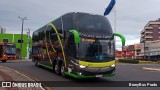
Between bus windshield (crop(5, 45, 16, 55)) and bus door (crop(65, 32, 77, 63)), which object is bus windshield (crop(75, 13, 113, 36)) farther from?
bus windshield (crop(5, 45, 16, 55))

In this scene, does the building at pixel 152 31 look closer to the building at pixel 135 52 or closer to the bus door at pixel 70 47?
the building at pixel 135 52

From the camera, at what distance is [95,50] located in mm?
16172

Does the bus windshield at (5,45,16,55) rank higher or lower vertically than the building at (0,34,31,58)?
lower

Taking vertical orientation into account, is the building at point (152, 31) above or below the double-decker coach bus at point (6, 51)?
above

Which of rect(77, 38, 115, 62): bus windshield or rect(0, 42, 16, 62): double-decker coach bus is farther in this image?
rect(0, 42, 16, 62): double-decker coach bus

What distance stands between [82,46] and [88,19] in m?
1.93

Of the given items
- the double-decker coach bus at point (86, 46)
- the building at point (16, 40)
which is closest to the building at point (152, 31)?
the building at point (16, 40)

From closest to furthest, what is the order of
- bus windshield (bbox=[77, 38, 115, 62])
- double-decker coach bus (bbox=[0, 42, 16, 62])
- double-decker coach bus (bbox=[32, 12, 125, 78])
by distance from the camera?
double-decker coach bus (bbox=[32, 12, 125, 78])
bus windshield (bbox=[77, 38, 115, 62])
double-decker coach bus (bbox=[0, 42, 16, 62])

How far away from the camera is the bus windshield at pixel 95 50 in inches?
630

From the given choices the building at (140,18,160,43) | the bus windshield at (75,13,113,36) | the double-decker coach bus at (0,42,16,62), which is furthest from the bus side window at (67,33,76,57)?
the building at (140,18,160,43)

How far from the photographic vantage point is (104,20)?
57.0 ft

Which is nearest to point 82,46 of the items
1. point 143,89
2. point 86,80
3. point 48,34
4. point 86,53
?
point 86,53

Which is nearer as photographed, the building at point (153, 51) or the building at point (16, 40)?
the building at point (16, 40)

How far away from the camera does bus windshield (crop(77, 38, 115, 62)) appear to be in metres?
16.0
